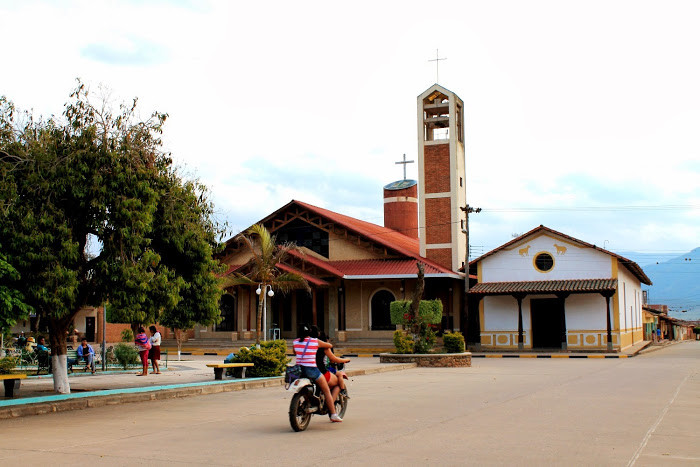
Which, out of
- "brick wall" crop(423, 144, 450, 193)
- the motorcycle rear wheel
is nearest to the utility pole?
"brick wall" crop(423, 144, 450, 193)

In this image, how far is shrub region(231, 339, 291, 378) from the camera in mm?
18656

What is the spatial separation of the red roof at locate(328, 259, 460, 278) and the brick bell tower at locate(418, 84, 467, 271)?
1581mm

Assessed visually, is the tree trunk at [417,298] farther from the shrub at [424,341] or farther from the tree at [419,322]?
the shrub at [424,341]

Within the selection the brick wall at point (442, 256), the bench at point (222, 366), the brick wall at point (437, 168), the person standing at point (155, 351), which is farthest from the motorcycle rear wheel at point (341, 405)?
the brick wall at point (437, 168)

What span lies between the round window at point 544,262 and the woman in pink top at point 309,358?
27084 mm

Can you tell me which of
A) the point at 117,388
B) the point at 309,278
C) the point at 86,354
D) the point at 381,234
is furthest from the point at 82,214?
the point at 381,234

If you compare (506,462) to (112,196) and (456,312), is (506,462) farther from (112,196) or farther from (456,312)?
(456,312)

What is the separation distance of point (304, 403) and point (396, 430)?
4.12 feet

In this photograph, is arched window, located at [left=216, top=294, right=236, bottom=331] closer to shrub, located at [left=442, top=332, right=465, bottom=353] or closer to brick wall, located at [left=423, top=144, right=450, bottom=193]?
brick wall, located at [left=423, top=144, right=450, bottom=193]

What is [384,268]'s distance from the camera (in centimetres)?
3669

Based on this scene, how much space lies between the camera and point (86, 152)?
13.2m

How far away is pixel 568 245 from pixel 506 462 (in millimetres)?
29152

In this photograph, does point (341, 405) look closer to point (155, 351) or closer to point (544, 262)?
point (155, 351)

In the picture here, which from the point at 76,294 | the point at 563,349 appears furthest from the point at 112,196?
the point at 563,349
